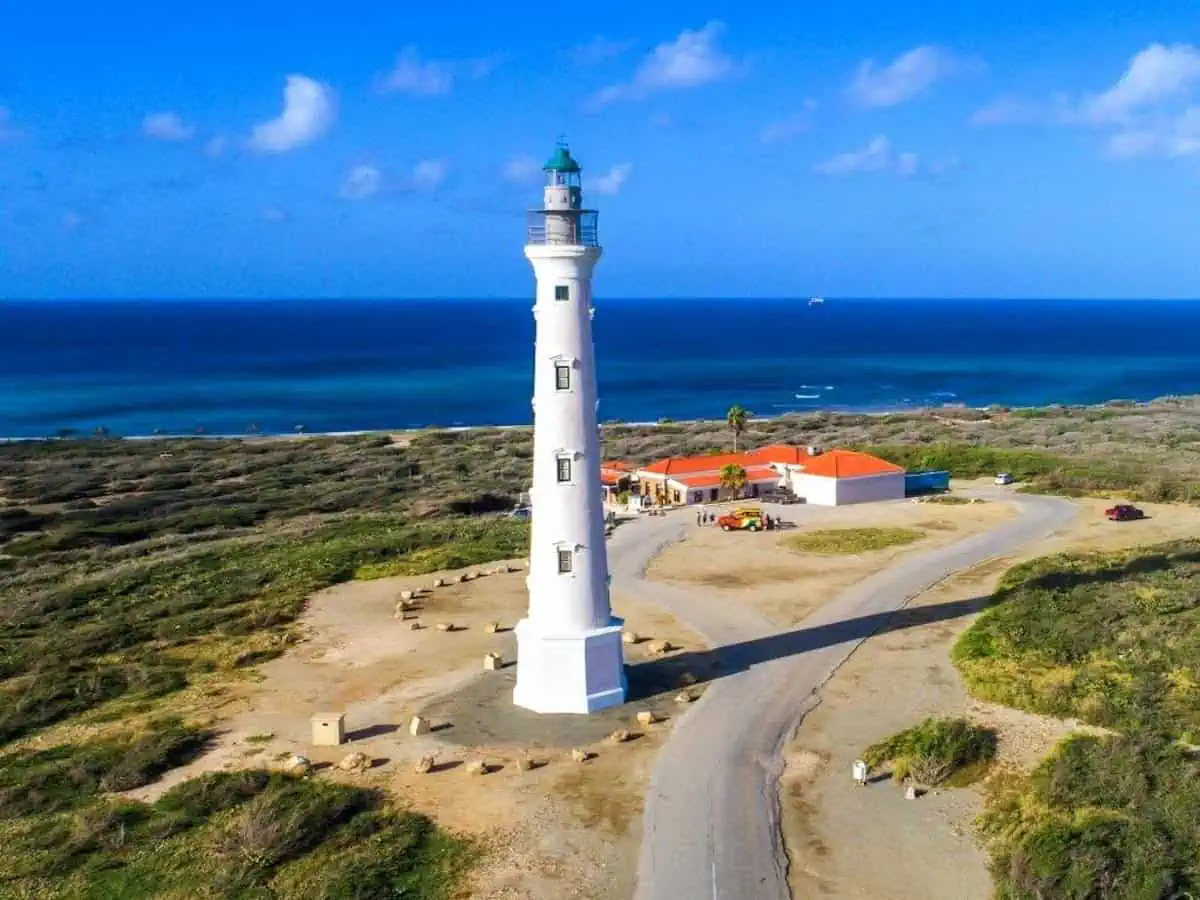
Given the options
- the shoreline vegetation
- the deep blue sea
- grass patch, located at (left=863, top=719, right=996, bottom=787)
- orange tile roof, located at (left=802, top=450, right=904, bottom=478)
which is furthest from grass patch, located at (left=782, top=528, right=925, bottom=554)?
the deep blue sea

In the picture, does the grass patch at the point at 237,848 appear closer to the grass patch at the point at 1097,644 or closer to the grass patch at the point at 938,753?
the grass patch at the point at 938,753

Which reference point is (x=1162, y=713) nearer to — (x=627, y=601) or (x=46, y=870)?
(x=627, y=601)

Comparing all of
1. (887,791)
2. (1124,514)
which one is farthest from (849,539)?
(887,791)

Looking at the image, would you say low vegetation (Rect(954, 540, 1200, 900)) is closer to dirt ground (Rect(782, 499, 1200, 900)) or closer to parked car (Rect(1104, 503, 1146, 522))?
dirt ground (Rect(782, 499, 1200, 900))

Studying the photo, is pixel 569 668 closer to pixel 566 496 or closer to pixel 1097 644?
pixel 566 496

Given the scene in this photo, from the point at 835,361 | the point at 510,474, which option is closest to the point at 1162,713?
the point at 510,474

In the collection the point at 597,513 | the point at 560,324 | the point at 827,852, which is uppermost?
the point at 560,324
